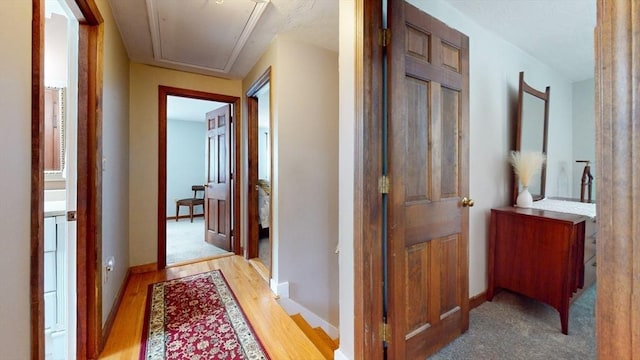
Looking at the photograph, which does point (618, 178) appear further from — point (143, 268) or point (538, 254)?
point (143, 268)

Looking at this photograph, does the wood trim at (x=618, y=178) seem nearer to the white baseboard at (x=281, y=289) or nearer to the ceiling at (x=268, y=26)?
the ceiling at (x=268, y=26)

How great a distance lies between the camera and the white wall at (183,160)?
6090 millimetres

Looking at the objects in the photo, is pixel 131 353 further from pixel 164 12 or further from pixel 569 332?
pixel 569 332

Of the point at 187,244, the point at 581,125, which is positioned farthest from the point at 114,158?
the point at 581,125

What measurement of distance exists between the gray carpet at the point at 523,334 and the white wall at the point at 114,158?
225 centimetres

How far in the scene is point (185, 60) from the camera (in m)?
2.76

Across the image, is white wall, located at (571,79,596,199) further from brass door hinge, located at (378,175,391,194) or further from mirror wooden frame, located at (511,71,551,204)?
brass door hinge, located at (378,175,391,194)

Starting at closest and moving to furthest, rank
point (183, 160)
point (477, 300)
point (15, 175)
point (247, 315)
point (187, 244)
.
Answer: point (15, 175)
point (247, 315)
point (477, 300)
point (187, 244)
point (183, 160)

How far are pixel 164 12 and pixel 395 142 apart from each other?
1.98 m

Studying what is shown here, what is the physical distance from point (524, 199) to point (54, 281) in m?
3.48

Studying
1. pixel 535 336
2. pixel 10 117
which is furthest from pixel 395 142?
pixel 535 336

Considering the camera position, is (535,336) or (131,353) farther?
(535,336)

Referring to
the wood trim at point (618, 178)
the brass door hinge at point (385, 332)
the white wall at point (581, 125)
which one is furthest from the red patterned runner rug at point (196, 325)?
the white wall at point (581, 125)

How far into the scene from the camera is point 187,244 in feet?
12.8
